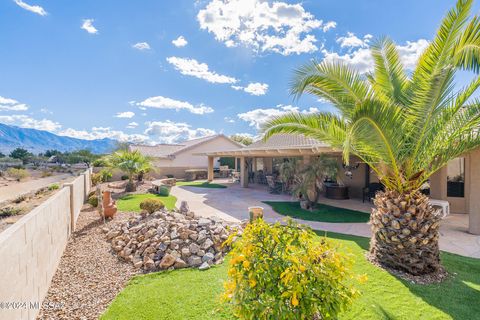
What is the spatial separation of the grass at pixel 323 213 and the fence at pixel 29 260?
8.01 metres

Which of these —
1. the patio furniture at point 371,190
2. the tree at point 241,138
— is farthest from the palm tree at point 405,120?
the tree at point 241,138

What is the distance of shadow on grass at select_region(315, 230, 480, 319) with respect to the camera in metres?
3.73

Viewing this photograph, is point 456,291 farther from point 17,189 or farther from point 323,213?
point 17,189

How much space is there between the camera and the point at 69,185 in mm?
7887

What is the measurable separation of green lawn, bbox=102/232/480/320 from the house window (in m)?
6.85

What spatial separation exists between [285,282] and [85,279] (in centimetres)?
490

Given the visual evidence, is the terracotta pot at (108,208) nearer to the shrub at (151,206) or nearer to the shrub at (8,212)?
the shrub at (151,206)

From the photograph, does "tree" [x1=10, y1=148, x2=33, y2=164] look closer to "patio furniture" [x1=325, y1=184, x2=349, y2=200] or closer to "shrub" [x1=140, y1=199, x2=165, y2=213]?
"shrub" [x1=140, y1=199, x2=165, y2=213]

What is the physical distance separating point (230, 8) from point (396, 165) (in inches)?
393

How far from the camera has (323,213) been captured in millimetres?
10492

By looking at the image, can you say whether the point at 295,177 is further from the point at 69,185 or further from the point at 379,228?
the point at 69,185

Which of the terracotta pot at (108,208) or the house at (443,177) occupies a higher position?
the house at (443,177)

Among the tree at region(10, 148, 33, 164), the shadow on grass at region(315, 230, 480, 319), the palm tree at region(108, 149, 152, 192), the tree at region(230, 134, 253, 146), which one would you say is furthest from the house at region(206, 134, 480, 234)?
the tree at region(10, 148, 33, 164)

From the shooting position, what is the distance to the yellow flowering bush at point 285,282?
225cm
